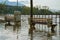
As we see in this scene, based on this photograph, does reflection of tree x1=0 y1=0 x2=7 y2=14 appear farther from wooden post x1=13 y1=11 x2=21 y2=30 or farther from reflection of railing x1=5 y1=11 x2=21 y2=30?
wooden post x1=13 y1=11 x2=21 y2=30

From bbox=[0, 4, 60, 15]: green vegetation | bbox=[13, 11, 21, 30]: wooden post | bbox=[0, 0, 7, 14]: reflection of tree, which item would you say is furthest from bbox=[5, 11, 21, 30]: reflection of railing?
bbox=[0, 0, 7, 14]: reflection of tree

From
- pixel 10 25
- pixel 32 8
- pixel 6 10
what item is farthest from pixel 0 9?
pixel 32 8

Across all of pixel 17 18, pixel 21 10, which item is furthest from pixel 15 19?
pixel 21 10

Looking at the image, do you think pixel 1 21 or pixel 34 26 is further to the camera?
pixel 1 21

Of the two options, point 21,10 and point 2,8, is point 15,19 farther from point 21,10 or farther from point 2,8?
point 2,8

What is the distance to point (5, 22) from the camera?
27.9 ft

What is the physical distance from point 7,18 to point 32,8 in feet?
4.26

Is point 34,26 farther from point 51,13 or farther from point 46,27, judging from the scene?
point 51,13

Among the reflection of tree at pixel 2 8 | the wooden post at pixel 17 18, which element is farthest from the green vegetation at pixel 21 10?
the wooden post at pixel 17 18

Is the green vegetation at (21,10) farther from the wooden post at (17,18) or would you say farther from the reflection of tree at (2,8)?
the wooden post at (17,18)

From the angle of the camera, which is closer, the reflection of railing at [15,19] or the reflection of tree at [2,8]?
the reflection of railing at [15,19]

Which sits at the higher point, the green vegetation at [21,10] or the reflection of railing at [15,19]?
the green vegetation at [21,10]

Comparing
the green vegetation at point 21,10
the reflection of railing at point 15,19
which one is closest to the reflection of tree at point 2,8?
the green vegetation at point 21,10

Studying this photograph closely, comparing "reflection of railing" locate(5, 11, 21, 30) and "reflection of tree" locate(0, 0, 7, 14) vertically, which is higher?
"reflection of tree" locate(0, 0, 7, 14)
